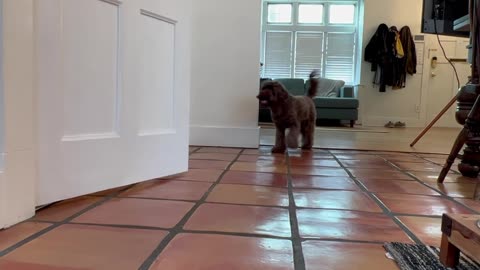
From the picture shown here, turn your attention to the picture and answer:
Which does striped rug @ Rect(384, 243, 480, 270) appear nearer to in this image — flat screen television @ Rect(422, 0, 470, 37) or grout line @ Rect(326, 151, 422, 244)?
grout line @ Rect(326, 151, 422, 244)

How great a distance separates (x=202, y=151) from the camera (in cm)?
254

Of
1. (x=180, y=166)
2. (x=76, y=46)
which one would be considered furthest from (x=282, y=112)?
(x=76, y=46)

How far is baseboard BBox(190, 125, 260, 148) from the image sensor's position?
281 centimetres

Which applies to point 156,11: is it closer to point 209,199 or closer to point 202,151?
point 209,199

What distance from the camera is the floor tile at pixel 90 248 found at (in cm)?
77

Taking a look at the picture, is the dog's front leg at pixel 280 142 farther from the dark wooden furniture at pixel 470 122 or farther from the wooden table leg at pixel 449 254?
the wooden table leg at pixel 449 254

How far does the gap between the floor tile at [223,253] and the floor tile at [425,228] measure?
337 mm

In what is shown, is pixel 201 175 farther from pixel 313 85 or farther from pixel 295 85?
pixel 295 85

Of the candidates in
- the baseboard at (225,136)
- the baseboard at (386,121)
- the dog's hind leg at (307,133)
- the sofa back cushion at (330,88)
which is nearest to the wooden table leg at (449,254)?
the baseboard at (225,136)

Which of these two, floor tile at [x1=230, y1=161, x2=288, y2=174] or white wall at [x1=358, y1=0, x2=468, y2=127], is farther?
white wall at [x1=358, y1=0, x2=468, y2=127]

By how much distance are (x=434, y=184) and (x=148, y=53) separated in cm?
128

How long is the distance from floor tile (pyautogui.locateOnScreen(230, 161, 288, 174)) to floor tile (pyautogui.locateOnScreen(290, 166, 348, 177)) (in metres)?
0.06

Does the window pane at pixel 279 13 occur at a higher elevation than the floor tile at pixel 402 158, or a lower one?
higher

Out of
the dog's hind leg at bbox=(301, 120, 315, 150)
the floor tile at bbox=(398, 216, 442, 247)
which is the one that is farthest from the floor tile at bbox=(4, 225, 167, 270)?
the dog's hind leg at bbox=(301, 120, 315, 150)
